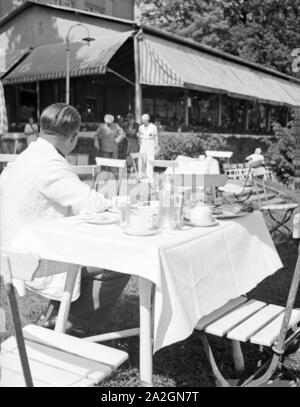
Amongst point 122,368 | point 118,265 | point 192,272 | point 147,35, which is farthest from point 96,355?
point 147,35

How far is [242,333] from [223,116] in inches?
832

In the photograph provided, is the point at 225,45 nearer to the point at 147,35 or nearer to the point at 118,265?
the point at 147,35

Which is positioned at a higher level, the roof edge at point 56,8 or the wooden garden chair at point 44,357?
the roof edge at point 56,8

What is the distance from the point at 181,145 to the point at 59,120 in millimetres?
10852

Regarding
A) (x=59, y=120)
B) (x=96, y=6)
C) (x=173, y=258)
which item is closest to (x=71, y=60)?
(x=96, y=6)

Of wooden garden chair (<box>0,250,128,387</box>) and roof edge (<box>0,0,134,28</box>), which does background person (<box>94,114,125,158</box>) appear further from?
wooden garden chair (<box>0,250,128,387</box>)

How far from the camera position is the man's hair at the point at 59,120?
9.30 ft

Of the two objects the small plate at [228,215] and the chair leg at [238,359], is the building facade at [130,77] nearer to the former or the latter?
the small plate at [228,215]

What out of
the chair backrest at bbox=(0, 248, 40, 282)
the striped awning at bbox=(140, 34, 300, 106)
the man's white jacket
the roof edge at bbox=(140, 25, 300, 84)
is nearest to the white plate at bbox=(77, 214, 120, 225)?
the man's white jacket

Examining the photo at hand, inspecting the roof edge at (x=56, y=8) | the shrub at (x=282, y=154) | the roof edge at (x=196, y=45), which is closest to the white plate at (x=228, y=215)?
the shrub at (x=282, y=154)

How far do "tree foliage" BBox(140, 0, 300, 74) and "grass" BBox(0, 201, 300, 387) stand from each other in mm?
25835

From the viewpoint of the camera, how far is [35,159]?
2764 millimetres

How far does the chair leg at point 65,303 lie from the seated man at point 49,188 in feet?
0.14

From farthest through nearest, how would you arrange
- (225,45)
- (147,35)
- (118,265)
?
(225,45) < (147,35) < (118,265)
